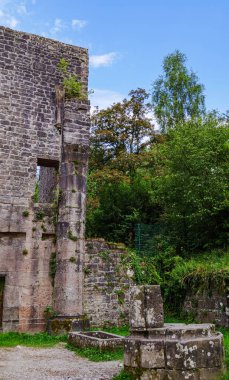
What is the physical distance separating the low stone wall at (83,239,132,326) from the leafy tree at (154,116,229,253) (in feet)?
11.3

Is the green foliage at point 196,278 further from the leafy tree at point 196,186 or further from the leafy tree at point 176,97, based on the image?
the leafy tree at point 176,97

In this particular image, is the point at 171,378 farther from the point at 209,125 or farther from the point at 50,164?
the point at 209,125

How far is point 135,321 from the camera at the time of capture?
21.4 ft

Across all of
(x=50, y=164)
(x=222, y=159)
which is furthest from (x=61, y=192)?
(x=222, y=159)

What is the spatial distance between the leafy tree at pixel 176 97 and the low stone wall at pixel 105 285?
13.0 metres

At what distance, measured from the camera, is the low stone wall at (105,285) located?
13.9 metres

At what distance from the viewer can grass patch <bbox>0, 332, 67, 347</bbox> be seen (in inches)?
440

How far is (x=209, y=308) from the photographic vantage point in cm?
1295

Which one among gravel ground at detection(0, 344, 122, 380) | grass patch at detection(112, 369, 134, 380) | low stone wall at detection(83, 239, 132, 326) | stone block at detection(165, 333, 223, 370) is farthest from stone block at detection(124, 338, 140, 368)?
low stone wall at detection(83, 239, 132, 326)

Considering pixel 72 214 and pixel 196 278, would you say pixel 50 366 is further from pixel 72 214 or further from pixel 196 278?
pixel 196 278

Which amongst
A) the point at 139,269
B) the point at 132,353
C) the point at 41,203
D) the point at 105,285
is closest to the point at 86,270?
the point at 105,285

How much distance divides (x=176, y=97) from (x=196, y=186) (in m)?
12.3

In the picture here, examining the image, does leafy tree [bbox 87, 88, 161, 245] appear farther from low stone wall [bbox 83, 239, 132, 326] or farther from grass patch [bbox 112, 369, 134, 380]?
grass patch [bbox 112, 369, 134, 380]

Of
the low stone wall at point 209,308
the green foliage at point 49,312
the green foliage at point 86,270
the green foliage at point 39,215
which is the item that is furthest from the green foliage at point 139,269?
the green foliage at point 39,215
